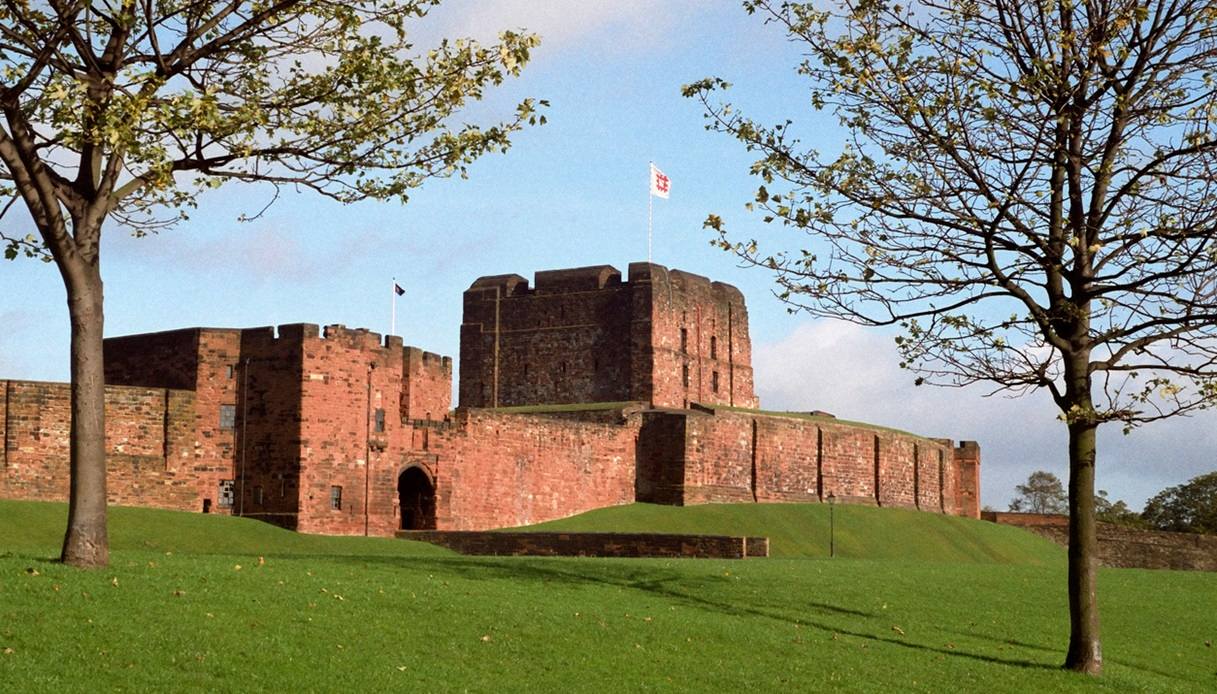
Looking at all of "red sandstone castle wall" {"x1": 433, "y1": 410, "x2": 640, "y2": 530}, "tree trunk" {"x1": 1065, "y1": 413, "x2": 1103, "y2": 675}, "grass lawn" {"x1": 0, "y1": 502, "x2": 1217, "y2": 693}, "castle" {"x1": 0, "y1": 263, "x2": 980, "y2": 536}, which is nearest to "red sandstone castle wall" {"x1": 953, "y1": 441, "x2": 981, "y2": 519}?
"castle" {"x1": 0, "y1": 263, "x2": 980, "y2": 536}

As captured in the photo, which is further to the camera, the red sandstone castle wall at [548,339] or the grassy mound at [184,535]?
the red sandstone castle wall at [548,339]

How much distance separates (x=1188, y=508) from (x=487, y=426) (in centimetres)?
5902

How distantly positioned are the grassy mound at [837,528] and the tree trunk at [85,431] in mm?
32910

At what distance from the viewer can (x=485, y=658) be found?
17766 mm

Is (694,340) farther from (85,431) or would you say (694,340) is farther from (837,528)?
(85,431)

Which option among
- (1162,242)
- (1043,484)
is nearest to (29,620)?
(1162,242)

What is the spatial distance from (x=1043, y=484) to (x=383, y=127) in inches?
4550

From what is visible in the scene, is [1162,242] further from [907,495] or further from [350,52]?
[907,495]

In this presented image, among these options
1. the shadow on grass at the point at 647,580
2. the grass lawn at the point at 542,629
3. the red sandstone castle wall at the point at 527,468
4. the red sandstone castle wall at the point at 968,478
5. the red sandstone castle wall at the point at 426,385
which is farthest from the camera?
the red sandstone castle wall at the point at 968,478

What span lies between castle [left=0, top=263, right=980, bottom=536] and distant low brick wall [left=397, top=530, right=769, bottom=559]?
6453mm

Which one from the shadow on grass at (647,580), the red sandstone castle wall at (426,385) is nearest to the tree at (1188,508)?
the red sandstone castle wall at (426,385)

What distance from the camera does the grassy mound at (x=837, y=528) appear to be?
5575 centimetres

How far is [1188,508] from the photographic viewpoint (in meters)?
97.0

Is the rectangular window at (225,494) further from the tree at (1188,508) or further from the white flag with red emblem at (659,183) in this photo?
the tree at (1188,508)
